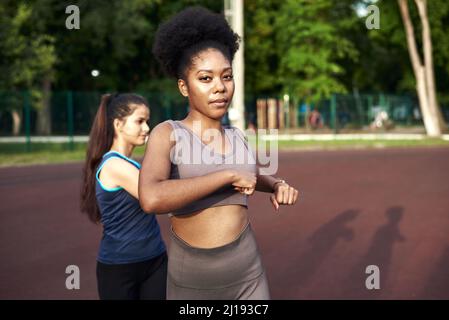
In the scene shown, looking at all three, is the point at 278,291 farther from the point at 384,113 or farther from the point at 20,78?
the point at 384,113

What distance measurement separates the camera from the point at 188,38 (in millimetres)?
Result: 2246

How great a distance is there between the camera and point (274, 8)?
43562 mm

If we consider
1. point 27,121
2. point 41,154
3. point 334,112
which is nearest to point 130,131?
point 41,154

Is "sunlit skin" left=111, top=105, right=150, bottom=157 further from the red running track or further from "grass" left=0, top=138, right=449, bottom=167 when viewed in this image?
"grass" left=0, top=138, right=449, bottom=167

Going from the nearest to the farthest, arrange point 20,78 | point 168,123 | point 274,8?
point 168,123 → point 20,78 → point 274,8

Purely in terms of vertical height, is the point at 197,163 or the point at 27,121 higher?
the point at 27,121

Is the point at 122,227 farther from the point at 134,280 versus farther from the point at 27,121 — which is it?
the point at 27,121

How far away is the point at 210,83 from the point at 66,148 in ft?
68.3

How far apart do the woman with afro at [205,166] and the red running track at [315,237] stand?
271 centimetres

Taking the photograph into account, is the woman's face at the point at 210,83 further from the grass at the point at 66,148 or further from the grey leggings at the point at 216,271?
the grass at the point at 66,148

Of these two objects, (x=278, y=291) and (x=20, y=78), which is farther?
(x=20, y=78)

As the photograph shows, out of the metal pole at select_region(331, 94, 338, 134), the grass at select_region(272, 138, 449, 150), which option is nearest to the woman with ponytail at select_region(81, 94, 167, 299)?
the grass at select_region(272, 138, 449, 150)
